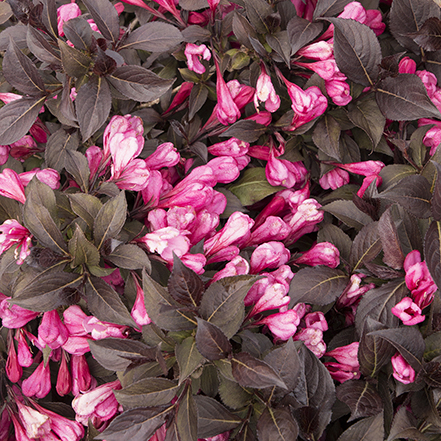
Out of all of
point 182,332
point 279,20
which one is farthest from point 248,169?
point 182,332

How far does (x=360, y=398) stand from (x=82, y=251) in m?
0.62

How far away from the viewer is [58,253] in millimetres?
894

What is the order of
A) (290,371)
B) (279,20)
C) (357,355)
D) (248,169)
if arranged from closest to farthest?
(290,371)
(357,355)
(279,20)
(248,169)

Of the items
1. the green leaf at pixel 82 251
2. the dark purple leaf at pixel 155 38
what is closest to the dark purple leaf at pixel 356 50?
the dark purple leaf at pixel 155 38

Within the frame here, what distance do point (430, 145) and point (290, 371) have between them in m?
0.66

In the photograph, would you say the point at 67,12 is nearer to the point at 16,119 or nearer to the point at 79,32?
the point at 79,32

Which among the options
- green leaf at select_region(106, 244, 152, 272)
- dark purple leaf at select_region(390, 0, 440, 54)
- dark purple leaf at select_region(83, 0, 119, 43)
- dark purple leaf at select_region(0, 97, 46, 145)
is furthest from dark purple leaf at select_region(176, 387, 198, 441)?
dark purple leaf at select_region(390, 0, 440, 54)

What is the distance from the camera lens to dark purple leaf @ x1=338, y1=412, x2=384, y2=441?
34.0 inches

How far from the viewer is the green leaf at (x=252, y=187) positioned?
114 cm

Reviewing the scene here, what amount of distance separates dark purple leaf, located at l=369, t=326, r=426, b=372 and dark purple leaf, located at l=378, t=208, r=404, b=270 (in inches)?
5.5

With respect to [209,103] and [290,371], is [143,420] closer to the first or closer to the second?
[290,371]

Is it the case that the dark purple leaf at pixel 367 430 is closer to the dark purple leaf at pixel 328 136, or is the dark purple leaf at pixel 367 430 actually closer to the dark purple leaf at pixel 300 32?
the dark purple leaf at pixel 328 136

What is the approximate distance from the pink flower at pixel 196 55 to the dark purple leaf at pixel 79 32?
24cm

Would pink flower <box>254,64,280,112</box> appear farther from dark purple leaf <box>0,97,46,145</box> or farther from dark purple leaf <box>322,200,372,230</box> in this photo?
dark purple leaf <box>0,97,46,145</box>
